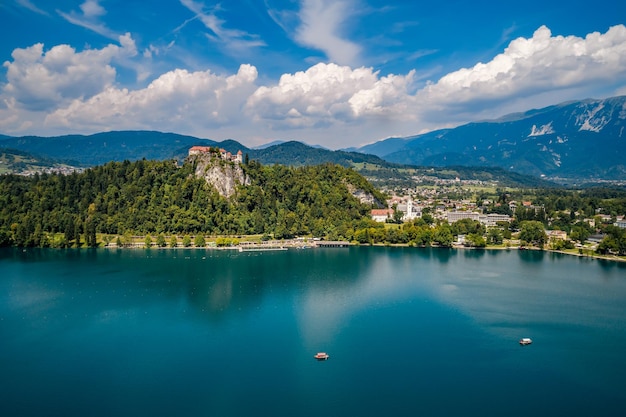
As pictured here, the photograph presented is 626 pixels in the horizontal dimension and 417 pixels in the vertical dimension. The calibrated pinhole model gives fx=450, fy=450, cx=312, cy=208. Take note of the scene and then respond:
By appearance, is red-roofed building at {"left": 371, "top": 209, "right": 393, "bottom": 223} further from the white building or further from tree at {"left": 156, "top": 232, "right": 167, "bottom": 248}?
tree at {"left": 156, "top": 232, "right": 167, "bottom": 248}

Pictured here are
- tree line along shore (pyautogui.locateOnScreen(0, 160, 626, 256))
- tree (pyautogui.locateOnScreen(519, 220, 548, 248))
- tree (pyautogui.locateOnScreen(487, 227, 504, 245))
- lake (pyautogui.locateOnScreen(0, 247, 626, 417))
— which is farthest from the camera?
tree (pyautogui.locateOnScreen(487, 227, 504, 245))

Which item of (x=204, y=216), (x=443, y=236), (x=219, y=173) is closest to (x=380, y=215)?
(x=443, y=236)

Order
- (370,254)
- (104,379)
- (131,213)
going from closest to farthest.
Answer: (104,379), (370,254), (131,213)

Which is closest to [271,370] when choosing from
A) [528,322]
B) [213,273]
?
[528,322]

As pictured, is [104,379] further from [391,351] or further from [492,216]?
[492,216]

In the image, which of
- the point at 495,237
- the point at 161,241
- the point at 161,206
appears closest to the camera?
the point at 161,241

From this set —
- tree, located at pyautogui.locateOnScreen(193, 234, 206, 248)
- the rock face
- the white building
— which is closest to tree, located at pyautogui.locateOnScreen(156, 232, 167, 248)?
tree, located at pyautogui.locateOnScreen(193, 234, 206, 248)

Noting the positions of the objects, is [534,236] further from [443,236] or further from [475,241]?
[443,236]
